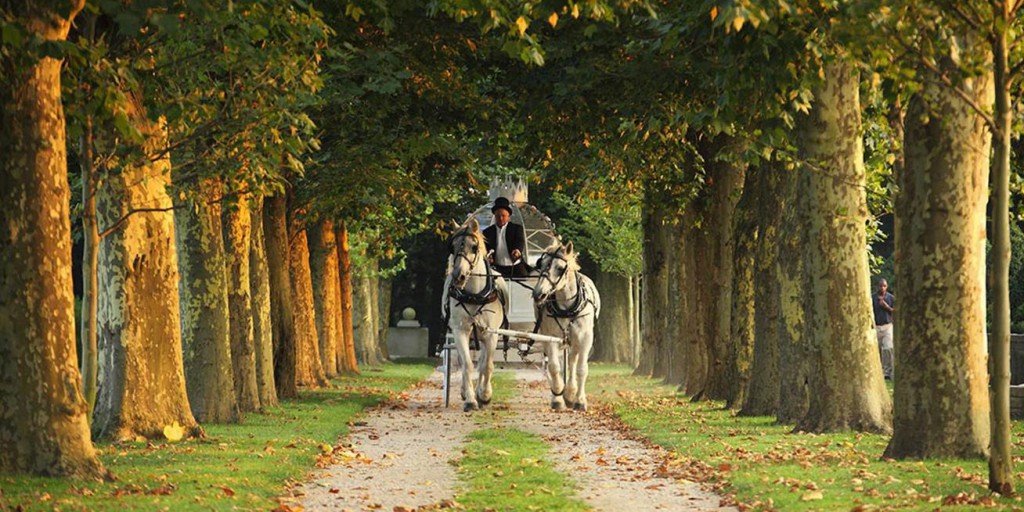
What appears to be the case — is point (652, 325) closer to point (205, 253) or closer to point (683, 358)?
point (683, 358)

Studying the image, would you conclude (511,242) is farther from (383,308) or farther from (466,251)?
(383,308)

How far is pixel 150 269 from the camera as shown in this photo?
18.8 meters

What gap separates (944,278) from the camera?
1530cm

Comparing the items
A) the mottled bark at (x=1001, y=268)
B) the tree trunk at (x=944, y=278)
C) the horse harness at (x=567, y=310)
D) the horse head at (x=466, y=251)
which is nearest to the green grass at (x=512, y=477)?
the mottled bark at (x=1001, y=268)

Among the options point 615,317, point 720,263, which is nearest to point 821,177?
point 720,263

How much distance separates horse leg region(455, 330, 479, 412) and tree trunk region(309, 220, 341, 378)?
1385 cm

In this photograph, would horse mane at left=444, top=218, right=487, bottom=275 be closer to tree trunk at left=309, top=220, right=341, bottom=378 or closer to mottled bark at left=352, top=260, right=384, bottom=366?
tree trunk at left=309, top=220, right=341, bottom=378

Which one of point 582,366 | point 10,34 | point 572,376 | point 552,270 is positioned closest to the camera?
point 10,34

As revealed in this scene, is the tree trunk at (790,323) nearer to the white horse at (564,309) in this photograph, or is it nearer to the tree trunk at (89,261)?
the white horse at (564,309)

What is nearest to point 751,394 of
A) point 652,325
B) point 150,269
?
point 150,269

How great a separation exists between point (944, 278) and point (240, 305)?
11.6m

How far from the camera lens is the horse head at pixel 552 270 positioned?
2611 cm

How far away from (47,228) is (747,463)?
6.50 meters

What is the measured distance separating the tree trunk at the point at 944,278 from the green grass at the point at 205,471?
5.47 meters
